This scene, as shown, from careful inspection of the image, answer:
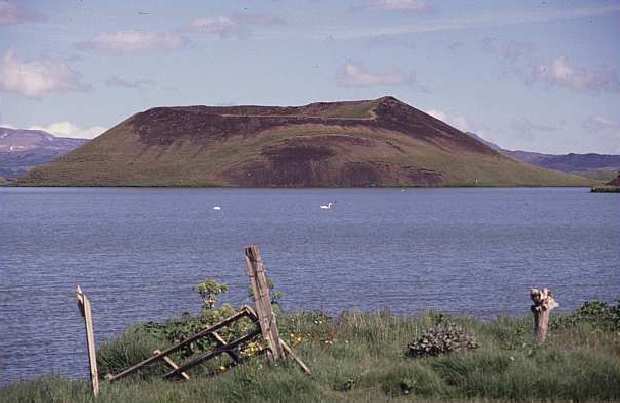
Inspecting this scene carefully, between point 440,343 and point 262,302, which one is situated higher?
point 262,302

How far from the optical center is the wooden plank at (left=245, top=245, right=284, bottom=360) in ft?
47.9

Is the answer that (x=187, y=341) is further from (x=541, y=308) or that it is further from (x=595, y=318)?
(x=595, y=318)

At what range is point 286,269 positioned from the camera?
136 ft

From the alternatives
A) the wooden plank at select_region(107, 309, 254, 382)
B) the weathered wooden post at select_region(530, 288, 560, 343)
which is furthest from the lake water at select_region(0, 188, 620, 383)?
the weathered wooden post at select_region(530, 288, 560, 343)

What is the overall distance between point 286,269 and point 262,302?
27.0 m

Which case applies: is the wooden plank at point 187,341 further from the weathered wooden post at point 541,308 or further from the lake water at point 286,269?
the lake water at point 286,269

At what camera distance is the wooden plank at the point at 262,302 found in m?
Answer: 14.6

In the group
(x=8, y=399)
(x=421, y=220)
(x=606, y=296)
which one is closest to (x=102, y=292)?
(x=606, y=296)

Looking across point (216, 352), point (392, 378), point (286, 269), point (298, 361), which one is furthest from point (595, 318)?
point (286, 269)

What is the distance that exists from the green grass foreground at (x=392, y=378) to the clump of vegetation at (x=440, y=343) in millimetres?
240

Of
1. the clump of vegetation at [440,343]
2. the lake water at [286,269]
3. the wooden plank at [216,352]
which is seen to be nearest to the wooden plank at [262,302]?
the wooden plank at [216,352]

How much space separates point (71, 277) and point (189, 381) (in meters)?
26.7

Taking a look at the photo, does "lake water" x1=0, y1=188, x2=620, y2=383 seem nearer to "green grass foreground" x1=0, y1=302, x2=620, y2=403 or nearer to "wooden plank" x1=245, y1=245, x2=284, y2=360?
"green grass foreground" x1=0, y1=302, x2=620, y2=403

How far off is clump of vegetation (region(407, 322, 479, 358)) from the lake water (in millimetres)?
7607
